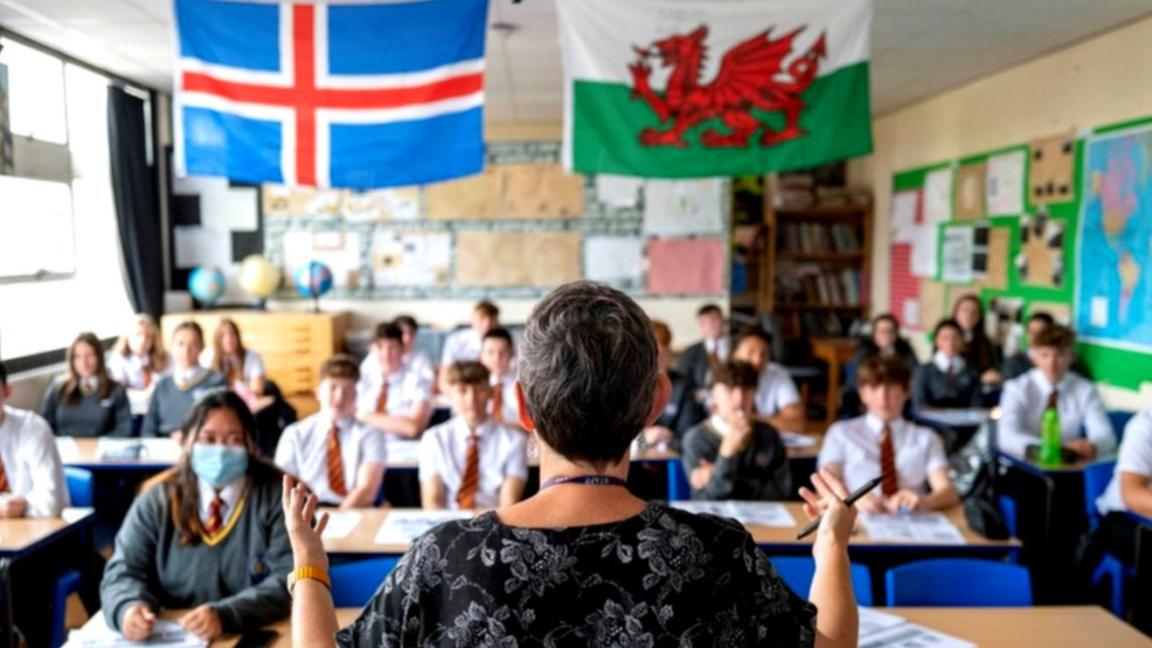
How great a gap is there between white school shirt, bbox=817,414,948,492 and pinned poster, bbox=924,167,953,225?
13.9 ft

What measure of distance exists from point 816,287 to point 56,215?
22.7 ft

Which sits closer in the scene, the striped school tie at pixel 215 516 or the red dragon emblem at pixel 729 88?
the striped school tie at pixel 215 516

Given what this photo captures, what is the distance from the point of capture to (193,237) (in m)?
8.45

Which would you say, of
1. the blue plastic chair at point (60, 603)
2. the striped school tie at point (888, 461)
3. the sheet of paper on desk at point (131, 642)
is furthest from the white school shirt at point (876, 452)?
the blue plastic chair at point (60, 603)

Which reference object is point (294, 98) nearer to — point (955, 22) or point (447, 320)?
point (955, 22)

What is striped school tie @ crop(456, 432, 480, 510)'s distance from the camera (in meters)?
3.82

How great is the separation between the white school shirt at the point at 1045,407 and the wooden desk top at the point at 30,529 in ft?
14.2

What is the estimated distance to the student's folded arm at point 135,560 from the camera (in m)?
2.34

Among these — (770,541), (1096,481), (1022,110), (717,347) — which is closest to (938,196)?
(1022,110)

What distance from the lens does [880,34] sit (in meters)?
5.29

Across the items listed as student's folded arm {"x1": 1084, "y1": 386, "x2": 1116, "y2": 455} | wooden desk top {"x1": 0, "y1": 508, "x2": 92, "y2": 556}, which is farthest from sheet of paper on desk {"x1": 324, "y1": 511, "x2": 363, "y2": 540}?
student's folded arm {"x1": 1084, "y1": 386, "x2": 1116, "y2": 455}

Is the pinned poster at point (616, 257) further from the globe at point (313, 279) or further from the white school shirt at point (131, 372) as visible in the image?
the white school shirt at point (131, 372)

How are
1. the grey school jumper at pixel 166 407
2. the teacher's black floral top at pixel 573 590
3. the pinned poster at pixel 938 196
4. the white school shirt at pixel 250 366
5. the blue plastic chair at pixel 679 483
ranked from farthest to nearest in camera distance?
the pinned poster at pixel 938 196 → the white school shirt at pixel 250 366 → the grey school jumper at pixel 166 407 → the blue plastic chair at pixel 679 483 → the teacher's black floral top at pixel 573 590

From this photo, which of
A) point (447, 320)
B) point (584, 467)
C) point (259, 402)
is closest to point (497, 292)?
point (447, 320)
